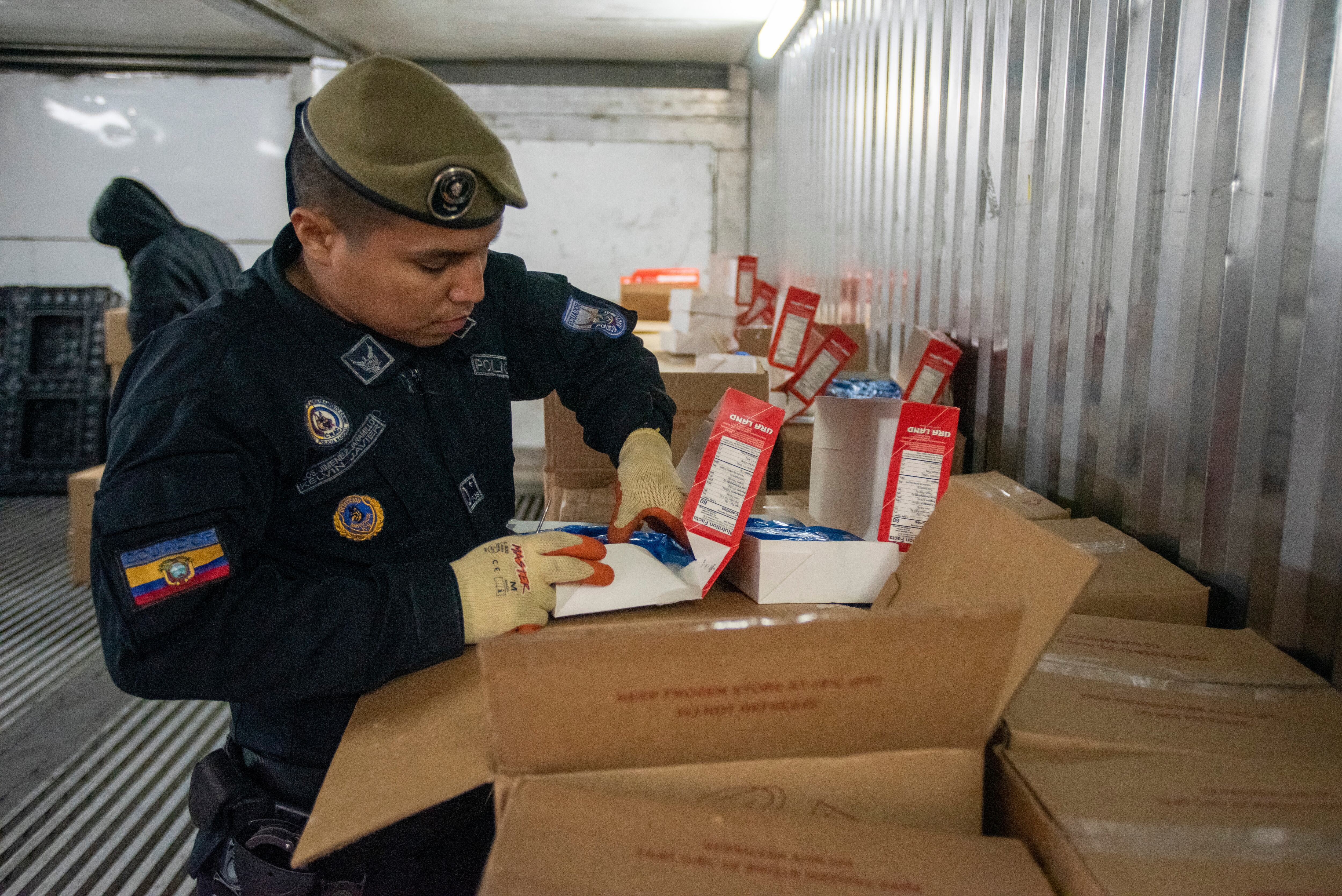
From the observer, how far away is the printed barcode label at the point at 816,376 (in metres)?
2.27

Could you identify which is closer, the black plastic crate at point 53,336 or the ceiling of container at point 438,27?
the ceiling of container at point 438,27

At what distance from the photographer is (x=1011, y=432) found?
6.12 feet

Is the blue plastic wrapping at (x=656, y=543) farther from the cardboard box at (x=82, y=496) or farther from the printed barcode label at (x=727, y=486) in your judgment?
the cardboard box at (x=82, y=496)

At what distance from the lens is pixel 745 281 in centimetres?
402

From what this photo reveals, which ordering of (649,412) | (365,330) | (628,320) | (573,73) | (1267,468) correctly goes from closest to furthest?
(1267,468) → (365,330) → (649,412) → (628,320) → (573,73)

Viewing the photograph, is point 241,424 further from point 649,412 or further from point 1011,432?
point 1011,432

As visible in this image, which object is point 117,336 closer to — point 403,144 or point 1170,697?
point 403,144

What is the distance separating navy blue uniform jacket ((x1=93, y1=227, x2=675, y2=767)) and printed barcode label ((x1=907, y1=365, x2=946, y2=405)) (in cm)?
110

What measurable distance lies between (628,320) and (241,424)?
911mm

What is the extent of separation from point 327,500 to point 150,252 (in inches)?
126

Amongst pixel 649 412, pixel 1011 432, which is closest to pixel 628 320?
pixel 649 412

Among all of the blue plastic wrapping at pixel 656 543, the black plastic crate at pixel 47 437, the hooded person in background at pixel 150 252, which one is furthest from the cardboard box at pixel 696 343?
the black plastic crate at pixel 47 437

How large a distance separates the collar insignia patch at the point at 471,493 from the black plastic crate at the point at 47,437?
17.0ft

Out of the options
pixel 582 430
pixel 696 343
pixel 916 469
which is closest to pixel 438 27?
pixel 696 343
